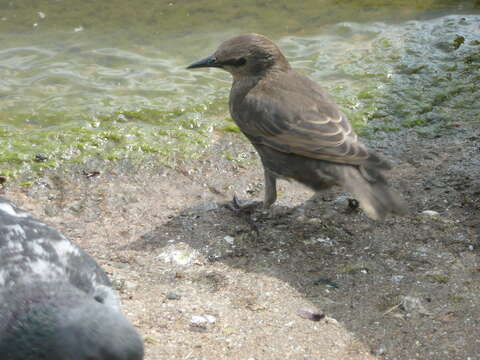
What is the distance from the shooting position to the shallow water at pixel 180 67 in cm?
560

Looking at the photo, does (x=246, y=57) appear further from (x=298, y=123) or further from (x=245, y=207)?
(x=245, y=207)

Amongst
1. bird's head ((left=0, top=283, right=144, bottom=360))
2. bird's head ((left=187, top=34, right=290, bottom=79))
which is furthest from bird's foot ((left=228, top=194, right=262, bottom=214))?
bird's head ((left=0, top=283, right=144, bottom=360))

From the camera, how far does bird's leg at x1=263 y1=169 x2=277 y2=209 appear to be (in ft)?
15.5

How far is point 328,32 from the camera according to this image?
25.1 feet

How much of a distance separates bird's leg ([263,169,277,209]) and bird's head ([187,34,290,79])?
0.86 metres

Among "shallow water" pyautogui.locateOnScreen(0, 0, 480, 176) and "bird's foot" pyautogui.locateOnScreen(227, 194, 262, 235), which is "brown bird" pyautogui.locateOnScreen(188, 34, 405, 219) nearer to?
"bird's foot" pyautogui.locateOnScreen(227, 194, 262, 235)

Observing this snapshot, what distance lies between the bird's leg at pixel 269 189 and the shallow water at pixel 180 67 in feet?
3.00

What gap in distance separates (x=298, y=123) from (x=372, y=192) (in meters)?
0.71

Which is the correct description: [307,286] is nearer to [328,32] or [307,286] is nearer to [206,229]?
[206,229]

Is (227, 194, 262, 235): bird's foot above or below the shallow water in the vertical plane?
below

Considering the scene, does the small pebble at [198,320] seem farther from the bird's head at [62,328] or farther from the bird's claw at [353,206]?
A: the bird's claw at [353,206]

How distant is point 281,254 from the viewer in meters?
4.31

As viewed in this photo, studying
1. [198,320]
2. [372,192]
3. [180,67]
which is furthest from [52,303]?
[180,67]

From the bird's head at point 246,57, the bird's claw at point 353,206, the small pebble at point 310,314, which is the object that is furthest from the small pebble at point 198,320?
the bird's head at point 246,57
